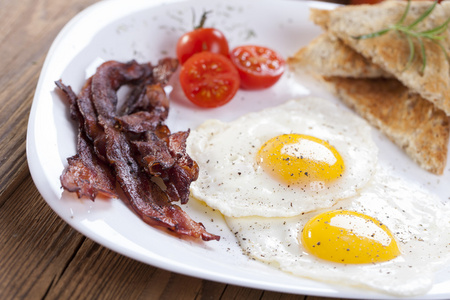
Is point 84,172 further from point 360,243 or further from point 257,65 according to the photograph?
point 257,65

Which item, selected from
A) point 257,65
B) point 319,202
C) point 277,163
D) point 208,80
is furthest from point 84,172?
point 257,65

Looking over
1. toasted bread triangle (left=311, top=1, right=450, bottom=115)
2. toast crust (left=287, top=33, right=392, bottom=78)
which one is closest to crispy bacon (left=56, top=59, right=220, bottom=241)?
toast crust (left=287, top=33, right=392, bottom=78)

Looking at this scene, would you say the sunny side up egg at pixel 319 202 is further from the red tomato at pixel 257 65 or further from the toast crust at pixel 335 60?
the toast crust at pixel 335 60

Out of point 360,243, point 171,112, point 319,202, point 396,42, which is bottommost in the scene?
point 171,112

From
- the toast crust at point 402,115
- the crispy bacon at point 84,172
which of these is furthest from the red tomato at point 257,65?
the crispy bacon at point 84,172

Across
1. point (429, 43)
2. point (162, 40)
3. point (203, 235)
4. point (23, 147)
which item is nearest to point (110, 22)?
point (162, 40)

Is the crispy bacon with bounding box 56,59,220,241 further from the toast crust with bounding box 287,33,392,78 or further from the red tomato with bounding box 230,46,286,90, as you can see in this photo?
the toast crust with bounding box 287,33,392,78

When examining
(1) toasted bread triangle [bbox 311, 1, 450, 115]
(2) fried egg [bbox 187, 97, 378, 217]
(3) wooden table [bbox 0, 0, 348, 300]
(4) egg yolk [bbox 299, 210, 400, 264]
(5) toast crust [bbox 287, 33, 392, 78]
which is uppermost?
(1) toasted bread triangle [bbox 311, 1, 450, 115]
